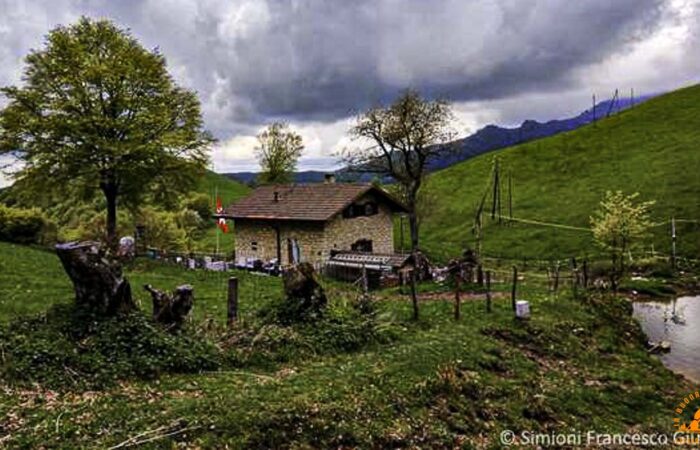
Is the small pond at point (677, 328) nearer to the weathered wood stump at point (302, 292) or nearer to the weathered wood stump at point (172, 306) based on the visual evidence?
the weathered wood stump at point (302, 292)

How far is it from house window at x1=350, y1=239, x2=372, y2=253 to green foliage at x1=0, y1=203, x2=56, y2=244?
23.9m

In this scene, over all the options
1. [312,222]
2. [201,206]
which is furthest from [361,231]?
[201,206]

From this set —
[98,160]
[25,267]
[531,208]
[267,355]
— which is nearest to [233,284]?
[267,355]

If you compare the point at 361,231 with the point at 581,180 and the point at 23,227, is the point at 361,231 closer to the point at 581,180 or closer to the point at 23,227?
the point at 23,227

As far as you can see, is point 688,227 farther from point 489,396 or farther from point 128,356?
point 128,356

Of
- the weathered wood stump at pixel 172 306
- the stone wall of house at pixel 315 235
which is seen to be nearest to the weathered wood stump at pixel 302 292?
the weathered wood stump at pixel 172 306

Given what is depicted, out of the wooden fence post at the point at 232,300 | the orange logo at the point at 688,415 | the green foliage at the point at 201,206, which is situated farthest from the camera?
the green foliage at the point at 201,206

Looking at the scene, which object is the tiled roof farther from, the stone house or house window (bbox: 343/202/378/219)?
house window (bbox: 343/202/378/219)

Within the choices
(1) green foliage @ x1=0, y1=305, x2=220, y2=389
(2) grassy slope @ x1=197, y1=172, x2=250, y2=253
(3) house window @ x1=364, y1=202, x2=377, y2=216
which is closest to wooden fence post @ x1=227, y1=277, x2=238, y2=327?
(1) green foliage @ x1=0, y1=305, x2=220, y2=389

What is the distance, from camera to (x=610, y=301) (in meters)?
26.5

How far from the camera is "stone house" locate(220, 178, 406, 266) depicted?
38781mm

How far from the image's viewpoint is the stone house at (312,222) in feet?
127

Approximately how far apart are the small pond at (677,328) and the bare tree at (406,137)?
51.5 feet

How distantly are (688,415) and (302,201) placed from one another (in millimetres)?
29589
